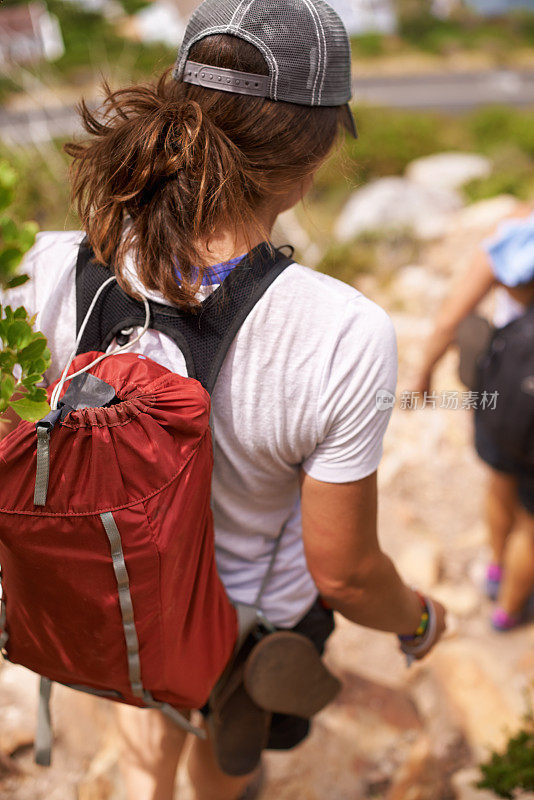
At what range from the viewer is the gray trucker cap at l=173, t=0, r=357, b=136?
97 centimetres

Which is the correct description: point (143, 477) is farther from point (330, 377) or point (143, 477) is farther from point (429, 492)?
point (429, 492)

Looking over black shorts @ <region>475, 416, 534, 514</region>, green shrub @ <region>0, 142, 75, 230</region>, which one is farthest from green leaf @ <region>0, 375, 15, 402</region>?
green shrub @ <region>0, 142, 75, 230</region>

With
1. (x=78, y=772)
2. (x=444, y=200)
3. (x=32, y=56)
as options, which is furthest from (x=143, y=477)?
(x=32, y=56)

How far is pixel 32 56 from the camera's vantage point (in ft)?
35.2

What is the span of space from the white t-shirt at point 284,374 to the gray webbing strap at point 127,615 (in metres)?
0.25

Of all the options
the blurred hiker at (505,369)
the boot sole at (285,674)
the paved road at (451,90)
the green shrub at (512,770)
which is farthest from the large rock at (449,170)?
the boot sole at (285,674)

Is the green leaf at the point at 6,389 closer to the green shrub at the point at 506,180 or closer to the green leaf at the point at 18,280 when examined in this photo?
the green leaf at the point at 18,280

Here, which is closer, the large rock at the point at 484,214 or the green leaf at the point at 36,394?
the green leaf at the point at 36,394

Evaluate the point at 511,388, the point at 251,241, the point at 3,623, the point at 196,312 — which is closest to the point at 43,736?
the point at 3,623

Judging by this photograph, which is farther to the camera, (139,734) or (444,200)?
(444,200)

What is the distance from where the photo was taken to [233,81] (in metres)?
0.98

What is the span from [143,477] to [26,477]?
0.15 meters

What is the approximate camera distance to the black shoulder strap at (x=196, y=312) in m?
0.99

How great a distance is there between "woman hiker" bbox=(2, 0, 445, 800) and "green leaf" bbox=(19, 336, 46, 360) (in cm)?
23
